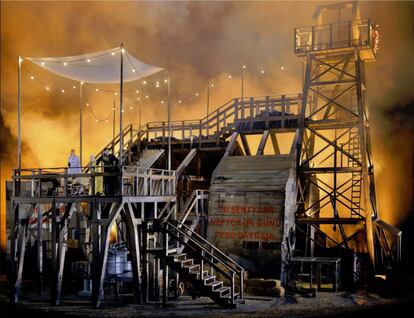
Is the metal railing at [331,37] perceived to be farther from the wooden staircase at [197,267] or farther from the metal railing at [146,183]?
the wooden staircase at [197,267]

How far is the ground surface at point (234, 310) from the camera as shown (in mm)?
16734

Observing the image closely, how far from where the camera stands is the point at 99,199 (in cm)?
1834

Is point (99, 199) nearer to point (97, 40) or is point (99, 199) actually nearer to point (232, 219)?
point (232, 219)

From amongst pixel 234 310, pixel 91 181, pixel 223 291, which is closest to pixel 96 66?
pixel 91 181

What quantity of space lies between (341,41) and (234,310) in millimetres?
14159

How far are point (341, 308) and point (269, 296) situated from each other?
327 cm

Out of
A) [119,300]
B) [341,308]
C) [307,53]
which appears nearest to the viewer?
[341,308]

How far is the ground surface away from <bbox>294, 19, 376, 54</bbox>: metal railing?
38.7 feet

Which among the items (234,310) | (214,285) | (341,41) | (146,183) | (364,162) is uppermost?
(341,41)

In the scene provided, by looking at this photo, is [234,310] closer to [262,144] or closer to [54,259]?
[54,259]

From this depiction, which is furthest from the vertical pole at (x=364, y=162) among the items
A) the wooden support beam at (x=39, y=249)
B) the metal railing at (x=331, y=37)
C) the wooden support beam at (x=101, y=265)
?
the wooden support beam at (x=39, y=249)

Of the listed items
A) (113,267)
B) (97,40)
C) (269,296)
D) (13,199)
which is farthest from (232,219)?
(97,40)

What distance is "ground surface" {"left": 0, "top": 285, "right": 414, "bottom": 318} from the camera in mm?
16734

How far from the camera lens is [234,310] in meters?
17.4
